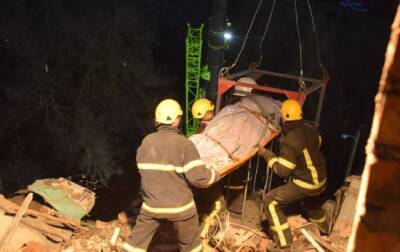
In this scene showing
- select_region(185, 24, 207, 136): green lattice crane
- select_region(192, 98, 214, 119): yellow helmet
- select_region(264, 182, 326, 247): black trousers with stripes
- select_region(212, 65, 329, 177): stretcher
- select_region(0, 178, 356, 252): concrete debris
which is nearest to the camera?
select_region(0, 178, 356, 252): concrete debris

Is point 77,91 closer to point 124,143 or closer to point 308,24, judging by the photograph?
point 124,143

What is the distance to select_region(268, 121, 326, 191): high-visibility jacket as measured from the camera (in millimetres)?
5230

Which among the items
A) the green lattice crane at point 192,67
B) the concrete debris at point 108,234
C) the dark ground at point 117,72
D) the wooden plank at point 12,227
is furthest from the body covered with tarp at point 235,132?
the green lattice crane at point 192,67

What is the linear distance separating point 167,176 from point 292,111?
202 cm

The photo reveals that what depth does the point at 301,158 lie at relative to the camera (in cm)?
544

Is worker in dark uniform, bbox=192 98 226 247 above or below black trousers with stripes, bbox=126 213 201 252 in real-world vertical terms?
below

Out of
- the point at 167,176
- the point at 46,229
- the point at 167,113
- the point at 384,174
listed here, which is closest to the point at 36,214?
the point at 46,229

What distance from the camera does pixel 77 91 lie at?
22.6 m

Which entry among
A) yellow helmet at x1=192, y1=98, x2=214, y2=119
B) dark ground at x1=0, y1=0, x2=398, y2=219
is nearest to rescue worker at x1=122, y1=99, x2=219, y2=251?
yellow helmet at x1=192, y1=98, x2=214, y2=119

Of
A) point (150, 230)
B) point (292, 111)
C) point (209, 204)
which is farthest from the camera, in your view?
point (209, 204)

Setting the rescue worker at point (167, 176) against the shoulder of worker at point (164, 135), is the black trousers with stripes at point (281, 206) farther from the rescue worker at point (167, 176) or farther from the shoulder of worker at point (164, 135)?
the shoulder of worker at point (164, 135)

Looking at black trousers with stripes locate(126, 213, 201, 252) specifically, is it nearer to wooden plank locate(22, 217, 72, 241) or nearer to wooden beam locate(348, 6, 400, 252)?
wooden plank locate(22, 217, 72, 241)

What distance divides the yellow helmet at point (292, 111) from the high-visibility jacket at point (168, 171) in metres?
1.52

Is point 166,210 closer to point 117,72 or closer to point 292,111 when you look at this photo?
point 292,111
